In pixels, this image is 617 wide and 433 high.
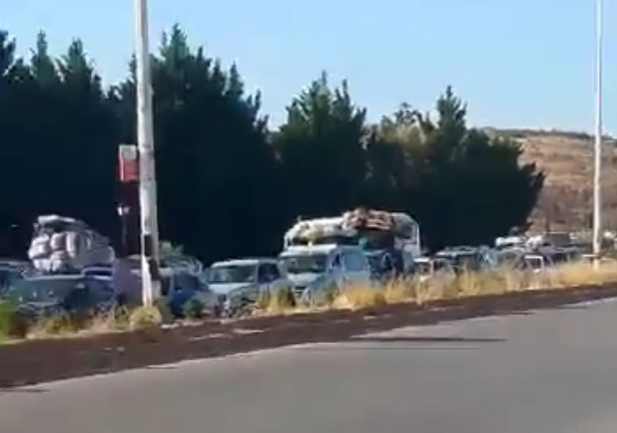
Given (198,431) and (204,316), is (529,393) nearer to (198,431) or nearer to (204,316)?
(198,431)

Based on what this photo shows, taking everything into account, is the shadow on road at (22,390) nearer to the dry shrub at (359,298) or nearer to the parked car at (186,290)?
the parked car at (186,290)

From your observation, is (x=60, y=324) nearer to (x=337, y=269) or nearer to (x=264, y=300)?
(x=264, y=300)

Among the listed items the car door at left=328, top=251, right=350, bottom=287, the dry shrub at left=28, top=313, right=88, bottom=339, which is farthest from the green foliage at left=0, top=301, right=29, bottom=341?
the car door at left=328, top=251, right=350, bottom=287

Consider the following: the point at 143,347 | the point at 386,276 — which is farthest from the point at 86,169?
the point at 143,347

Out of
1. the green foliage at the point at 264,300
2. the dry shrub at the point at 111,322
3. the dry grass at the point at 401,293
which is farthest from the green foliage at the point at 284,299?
the dry shrub at the point at 111,322

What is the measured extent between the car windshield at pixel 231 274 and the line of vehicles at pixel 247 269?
21mm

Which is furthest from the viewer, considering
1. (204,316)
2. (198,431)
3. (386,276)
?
(386,276)

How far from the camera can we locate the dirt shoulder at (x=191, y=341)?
62.6 feet

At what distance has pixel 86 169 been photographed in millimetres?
49125

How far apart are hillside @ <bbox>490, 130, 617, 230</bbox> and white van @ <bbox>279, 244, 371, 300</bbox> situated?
61.3m

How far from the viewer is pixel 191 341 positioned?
21.9 meters

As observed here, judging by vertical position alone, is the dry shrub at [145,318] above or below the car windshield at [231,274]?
above

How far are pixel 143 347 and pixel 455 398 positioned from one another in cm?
594

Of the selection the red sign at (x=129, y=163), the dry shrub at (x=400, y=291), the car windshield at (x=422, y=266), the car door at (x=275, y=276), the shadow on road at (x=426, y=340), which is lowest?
the car windshield at (x=422, y=266)
